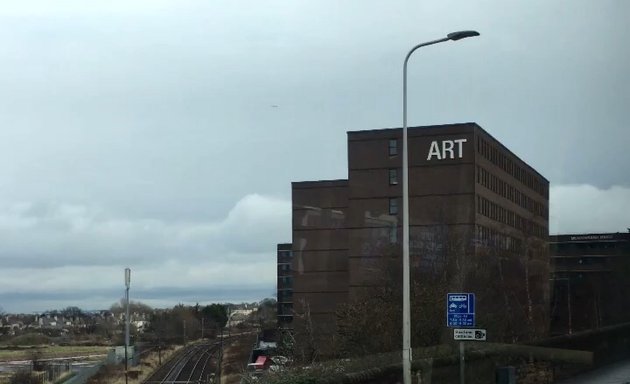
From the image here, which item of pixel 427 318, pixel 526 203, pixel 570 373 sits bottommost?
pixel 570 373

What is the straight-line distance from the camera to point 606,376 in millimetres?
27203

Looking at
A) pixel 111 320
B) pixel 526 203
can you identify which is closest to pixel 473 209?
pixel 526 203

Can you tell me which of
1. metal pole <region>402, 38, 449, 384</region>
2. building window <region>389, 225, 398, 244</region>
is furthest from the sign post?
building window <region>389, 225, 398, 244</region>

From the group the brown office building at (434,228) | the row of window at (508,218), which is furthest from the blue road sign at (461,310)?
the row of window at (508,218)

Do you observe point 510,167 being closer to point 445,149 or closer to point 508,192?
point 508,192

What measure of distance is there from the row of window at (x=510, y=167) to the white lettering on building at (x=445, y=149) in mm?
2279

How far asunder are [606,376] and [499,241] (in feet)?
62.2

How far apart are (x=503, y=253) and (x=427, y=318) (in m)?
15.4

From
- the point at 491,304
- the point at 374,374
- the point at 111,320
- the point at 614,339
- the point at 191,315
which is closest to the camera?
the point at 374,374

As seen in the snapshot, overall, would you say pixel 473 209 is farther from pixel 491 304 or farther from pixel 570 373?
pixel 570 373

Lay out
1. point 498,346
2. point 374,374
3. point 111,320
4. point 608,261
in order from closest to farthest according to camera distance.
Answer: point 374,374
point 498,346
point 608,261
point 111,320

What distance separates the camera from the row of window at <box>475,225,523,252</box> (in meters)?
43.9

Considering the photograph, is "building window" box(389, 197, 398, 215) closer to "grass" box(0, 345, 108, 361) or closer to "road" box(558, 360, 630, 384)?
"grass" box(0, 345, 108, 361)

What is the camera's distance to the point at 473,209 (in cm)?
6975
